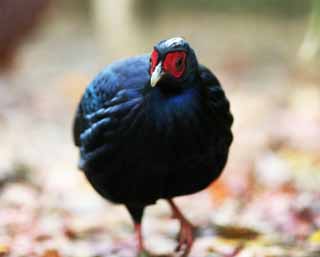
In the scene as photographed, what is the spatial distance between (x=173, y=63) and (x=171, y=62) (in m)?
0.01

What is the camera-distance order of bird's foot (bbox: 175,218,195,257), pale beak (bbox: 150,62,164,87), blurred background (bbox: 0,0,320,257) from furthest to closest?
1. blurred background (bbox: 0,0,320,257)
2. bird's foot (bbox: 175,218,195,257)
3. pale beak (bbox: 150,62,164,87)

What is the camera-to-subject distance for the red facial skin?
3055mm

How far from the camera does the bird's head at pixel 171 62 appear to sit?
10.00 feet

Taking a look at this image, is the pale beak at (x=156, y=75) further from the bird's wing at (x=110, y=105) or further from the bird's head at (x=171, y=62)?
the bird's wing at (x=110, y=105)

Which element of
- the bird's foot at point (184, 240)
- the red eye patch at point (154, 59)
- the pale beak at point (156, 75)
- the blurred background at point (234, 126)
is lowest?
the blurred background at point (234, 126)

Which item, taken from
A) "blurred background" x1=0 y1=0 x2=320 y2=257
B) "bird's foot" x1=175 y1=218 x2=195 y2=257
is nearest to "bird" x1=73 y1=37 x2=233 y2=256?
"bird's foot" x1=175 y1=218 x2=195 y2=257

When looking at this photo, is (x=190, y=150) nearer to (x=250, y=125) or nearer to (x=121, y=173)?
(x=121, y=173)

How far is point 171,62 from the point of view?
3.06 metres

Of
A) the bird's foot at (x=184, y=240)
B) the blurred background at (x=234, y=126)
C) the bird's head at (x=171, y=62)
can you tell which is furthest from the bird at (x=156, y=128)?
the blurred background at (x=234, y=126)

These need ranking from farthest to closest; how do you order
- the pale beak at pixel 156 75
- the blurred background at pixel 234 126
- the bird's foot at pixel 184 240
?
the blurred background at pixel 234 126
the bird's foot at pixel 184 240
the pale beak at pixel 156 75

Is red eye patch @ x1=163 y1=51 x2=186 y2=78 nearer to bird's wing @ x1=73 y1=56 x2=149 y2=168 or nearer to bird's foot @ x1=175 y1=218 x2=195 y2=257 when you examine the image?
bird's wing @ x1=73 y1=56 x2=149 y2=168

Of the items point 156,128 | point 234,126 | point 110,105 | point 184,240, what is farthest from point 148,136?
point 234,126

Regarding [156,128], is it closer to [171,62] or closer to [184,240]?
[171,62]

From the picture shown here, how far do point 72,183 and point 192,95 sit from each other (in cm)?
261
